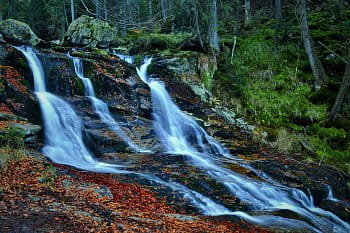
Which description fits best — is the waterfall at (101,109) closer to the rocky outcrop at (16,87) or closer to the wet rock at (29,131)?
the rocky outcrop at (16,87)

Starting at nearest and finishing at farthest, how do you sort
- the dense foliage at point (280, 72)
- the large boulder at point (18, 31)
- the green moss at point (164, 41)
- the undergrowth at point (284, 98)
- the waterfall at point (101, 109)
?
1. the waterfall at point (101, 109)
2. the undergrowth at point (284, 98)
3. the dense foliage at point (280, 72)
4. the green moss at point (164, 41)
5. the large boulder at point (18, 31)

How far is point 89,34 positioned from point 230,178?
64.0 feet

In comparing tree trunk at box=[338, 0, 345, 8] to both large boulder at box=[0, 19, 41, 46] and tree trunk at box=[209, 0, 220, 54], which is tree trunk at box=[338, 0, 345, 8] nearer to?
tree trunk at box=[209, 0, 220, 54]

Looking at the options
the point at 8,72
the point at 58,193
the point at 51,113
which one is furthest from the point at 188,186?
the point at 8,72

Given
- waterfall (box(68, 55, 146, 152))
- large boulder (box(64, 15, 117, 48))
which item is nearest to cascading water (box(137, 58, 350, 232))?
waterfall (box(68, 55, 146, 152))

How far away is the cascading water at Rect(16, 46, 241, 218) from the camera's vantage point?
26.7 feet

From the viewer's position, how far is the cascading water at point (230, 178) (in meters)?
8.06

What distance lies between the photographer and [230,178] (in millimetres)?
9547

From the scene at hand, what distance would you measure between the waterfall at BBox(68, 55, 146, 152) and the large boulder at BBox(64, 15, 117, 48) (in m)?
9.51

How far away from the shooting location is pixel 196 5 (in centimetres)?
1859

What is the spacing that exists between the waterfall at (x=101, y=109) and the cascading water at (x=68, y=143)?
0.24 metres

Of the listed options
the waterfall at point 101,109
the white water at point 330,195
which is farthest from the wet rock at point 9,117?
Answer: the white water at point 330,195

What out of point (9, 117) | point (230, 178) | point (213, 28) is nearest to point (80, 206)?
point (230, 178)

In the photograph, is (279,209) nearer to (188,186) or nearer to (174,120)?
(188,186)
